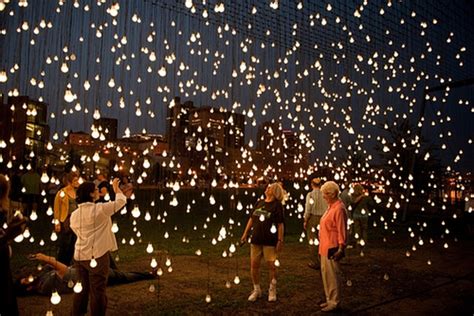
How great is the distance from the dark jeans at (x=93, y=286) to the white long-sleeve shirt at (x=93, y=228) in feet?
0.25

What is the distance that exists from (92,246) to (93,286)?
367 millimetres

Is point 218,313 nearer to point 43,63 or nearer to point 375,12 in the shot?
point 43,63

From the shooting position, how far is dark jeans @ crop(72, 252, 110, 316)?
360 cm

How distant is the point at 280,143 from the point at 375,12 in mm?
3707

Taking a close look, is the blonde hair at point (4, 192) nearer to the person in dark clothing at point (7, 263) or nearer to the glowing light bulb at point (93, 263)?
the person in dark clothing at point (7, 263)

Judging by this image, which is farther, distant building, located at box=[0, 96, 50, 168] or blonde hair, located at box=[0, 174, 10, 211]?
distant building, located at box=[0, 96, 50, 168]

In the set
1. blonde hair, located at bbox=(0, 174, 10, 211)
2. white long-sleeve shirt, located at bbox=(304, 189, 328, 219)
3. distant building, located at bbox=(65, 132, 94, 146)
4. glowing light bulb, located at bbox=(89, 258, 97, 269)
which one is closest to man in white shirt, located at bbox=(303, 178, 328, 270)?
white long-sleeve shirt, located at bbox=(304, 189, 328, 219)

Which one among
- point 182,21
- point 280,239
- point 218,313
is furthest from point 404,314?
point 182,21

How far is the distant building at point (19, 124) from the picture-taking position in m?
5.92

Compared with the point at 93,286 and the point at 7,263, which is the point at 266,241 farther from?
the point at 7,263

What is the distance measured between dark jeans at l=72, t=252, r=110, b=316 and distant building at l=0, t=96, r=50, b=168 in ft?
7.11

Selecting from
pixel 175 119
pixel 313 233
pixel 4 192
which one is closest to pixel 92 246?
pixel 4 192

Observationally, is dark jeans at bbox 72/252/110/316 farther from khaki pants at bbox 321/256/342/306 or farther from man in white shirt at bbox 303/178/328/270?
man in white shirt at bbox 303/178/328/270

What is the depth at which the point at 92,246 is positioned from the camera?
3609 mm
